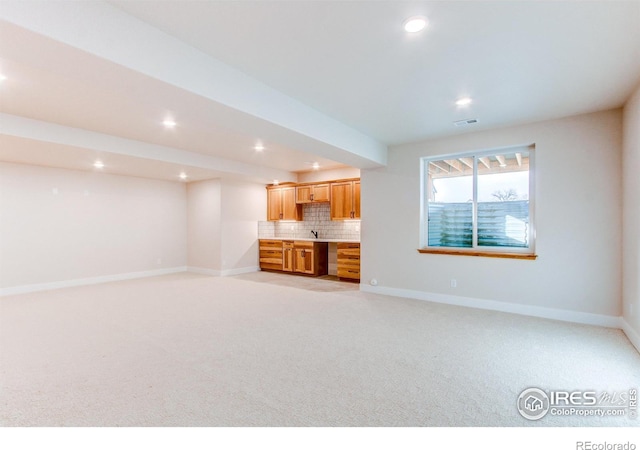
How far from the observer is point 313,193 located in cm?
756

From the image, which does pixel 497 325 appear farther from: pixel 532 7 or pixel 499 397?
pixel 532 7

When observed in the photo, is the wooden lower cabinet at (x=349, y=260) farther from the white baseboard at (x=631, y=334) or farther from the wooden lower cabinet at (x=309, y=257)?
the white baseboard at (x=631, y=334)

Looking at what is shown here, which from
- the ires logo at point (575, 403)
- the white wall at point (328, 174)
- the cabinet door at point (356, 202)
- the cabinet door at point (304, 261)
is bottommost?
the ires logo at point (575, 403)

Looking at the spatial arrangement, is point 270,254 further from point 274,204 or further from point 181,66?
point 181,66

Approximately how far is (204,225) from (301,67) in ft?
19.6

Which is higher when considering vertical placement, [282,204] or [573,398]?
[282,204]

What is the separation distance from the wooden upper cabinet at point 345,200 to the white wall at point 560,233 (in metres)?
1.89

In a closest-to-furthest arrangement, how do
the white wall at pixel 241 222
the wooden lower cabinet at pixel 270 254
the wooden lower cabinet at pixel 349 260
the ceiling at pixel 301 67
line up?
the ceiling at pixel 301 67 → the wooden lower cabinet at pixel 349 260 → the white wall at pixel 241 222 → the wooden lower cabinet at pixel 270 254

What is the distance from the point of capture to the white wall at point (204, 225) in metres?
7.54

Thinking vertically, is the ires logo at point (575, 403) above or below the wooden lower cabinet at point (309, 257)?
below

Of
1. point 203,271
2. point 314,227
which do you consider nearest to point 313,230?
point 314,227

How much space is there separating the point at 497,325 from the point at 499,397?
1806 mm

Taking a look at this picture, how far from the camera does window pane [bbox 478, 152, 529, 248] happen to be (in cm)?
438

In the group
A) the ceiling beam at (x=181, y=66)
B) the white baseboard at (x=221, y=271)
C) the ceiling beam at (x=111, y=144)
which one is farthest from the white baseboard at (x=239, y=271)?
the ceiling beam at (x=181, y=66)
